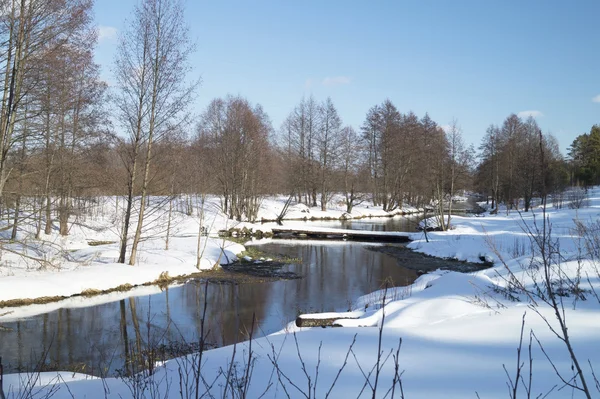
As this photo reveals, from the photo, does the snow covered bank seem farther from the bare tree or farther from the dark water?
the bare tree

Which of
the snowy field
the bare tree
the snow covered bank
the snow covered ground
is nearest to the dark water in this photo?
the snow covered ground

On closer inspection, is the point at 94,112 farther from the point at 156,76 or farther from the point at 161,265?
the point at 161,265

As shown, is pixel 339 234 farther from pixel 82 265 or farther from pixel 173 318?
pixel 173 318

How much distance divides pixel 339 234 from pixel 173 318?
1753 centimetres

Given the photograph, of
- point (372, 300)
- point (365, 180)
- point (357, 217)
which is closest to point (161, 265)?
point (372, 300)

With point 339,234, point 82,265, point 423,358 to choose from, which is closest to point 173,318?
point 82,265

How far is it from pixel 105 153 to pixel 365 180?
28.7 m

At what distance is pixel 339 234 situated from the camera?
88.8 ft

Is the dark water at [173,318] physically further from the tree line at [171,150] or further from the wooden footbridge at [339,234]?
the wooden footbridge at [339,234]

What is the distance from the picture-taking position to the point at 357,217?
1571 inches

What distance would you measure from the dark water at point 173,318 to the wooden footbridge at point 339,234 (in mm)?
8949

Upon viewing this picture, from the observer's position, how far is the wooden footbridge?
26.2 meters

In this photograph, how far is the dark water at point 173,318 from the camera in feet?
26.5

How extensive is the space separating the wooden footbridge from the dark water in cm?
895
